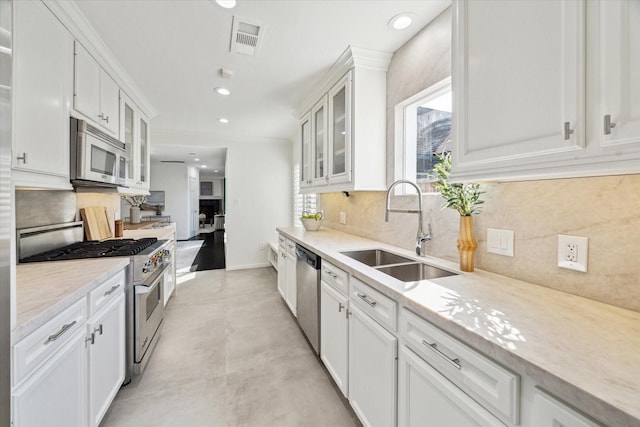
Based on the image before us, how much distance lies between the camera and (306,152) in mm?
3301

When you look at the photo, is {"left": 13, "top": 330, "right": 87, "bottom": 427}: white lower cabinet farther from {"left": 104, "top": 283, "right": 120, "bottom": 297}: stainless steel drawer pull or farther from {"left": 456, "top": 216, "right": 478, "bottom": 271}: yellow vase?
{"left": 456, "top": 216, "right": 478, "bottom": 271}: yellow vase

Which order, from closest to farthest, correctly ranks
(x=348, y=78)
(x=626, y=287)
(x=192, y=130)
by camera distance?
1. (x=626, y=287)
2. (x=348, y=78)
3. (x=192, y=130)

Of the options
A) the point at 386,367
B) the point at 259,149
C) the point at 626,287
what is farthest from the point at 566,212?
the point at 259,149

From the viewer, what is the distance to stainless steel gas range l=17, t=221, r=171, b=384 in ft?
5.66

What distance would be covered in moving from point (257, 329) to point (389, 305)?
193cm

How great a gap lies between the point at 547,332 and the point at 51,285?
78.2 inches

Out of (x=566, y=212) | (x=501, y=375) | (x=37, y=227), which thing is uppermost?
(x=566, y=212)

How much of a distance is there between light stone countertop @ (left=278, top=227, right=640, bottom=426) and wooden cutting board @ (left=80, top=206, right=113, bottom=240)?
2.57m

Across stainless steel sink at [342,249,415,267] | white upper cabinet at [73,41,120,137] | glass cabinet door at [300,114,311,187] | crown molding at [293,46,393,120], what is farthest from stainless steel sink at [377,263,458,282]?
white upper cabinet at [73,41,120,137]

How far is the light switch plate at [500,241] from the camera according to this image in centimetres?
128

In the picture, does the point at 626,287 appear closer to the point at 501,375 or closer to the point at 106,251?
the point at 501,375

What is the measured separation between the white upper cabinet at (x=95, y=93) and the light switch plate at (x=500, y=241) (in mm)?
2673

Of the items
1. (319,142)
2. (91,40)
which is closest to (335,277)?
(319,142)

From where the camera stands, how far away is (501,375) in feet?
2.30
